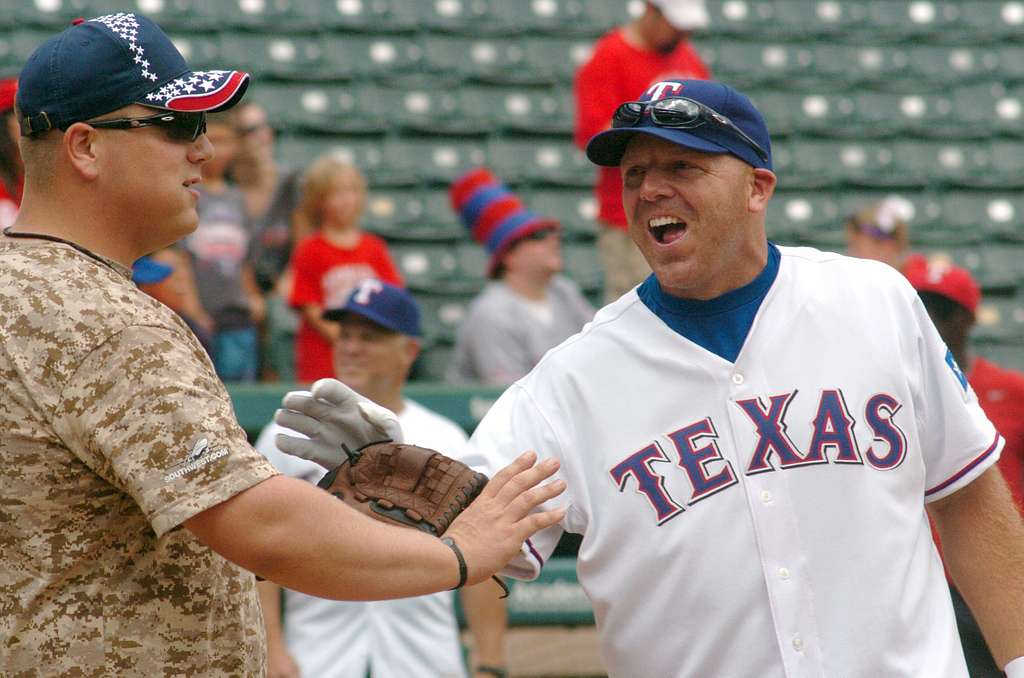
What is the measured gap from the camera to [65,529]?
7.25ft

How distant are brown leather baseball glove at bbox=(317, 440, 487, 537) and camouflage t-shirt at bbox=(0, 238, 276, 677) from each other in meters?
0.33

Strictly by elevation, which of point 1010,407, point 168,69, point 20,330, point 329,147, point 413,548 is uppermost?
point 168,69

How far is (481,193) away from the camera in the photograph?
750 cm

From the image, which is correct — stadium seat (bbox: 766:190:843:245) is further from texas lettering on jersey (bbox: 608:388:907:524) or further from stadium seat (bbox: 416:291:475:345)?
texas lettering on jersey (bbox: 608:388:907:524)

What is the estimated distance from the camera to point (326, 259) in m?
6.56

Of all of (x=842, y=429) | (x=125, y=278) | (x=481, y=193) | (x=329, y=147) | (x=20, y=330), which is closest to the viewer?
(x=20, y=330)

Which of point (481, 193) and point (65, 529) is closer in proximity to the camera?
point (65, 529)

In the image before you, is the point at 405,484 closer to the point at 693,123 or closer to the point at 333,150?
the point at 693,123

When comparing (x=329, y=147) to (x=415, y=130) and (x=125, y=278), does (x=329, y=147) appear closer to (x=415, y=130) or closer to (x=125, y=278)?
(x=415, y=130)

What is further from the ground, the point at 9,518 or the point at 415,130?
the point at 9,518

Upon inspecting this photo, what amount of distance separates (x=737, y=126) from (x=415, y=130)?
639cm

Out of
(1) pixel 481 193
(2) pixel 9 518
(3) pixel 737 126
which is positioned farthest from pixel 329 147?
(2) pixel 9 518

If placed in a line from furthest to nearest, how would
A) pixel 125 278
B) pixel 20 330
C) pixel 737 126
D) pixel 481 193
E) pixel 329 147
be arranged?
pixel 329 147
pixel 481 193
pixel 737 126
pixel 125 278
pixel 20 330

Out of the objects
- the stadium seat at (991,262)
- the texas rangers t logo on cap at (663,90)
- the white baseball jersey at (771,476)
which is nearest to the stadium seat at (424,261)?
the stadium seat at (991,262)
